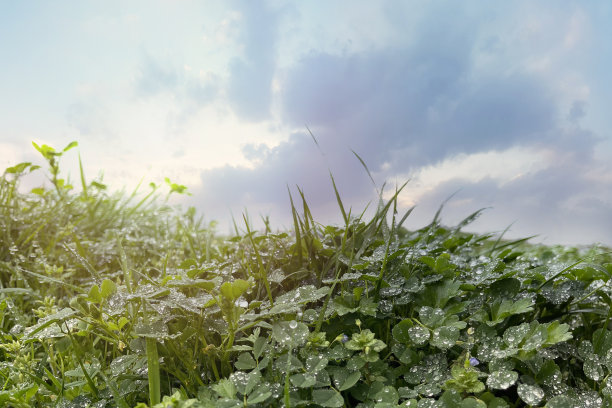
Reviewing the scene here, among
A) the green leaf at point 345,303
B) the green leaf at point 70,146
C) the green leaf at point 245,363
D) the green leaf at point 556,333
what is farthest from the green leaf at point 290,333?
the green leaf at point 70,146

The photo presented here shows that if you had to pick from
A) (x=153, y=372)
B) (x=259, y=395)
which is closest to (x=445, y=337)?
(x=259, y=395)

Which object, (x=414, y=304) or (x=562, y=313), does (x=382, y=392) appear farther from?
(x=562, y=313)

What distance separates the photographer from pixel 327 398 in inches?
50.3

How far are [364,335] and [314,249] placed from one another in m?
0.72

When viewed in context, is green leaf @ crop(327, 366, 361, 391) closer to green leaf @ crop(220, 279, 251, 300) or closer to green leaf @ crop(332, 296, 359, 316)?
green leaf @ crop(332, 296, 359, 316)

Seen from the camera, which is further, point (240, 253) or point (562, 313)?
point (240, 253)

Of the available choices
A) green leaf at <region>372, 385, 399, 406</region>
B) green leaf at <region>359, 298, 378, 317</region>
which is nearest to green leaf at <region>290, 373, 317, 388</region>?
green leaf at <region>372, 385, 399, 406</region>

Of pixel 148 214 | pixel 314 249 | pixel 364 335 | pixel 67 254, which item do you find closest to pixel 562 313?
pixel 364 335

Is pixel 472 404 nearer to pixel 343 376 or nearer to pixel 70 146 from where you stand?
pixel 343 376

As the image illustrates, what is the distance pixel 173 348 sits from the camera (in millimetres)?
1508

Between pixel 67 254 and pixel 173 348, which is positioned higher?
pixel 67 254

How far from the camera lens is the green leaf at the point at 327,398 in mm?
1238

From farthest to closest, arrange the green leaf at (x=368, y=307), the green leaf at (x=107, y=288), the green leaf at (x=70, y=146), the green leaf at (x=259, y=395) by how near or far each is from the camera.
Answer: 1. the green leaf at (x=70, y=146)
2. the green leaf at (x=368, y=307)
3. the green leaf at (x=107, y=288)
4. the green leaf at (x=259, y=395)

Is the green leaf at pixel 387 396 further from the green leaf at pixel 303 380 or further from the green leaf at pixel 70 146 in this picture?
the green leaf at pixel 70 146
